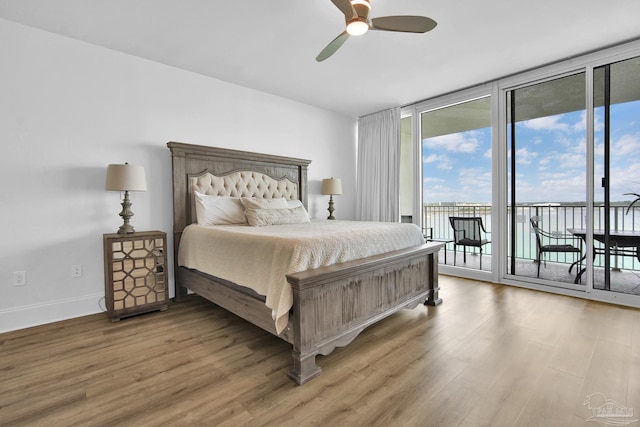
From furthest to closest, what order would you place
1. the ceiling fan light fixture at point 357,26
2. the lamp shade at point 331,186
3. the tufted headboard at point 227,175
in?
the lamp shade at point 331,186
the tufted headboard at point 227,175
the ceiling fan light fixture at point 357,26

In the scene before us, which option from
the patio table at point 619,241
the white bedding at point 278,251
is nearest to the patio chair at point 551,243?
the patio table at point 619,241

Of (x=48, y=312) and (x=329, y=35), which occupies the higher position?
(x=329, y=35)

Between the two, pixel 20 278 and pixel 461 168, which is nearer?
pixel 20 278

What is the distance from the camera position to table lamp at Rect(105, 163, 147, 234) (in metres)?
2.71

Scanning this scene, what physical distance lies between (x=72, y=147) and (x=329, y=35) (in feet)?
8.86

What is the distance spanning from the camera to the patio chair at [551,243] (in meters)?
3.64

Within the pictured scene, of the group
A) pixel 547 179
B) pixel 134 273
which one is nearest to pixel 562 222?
pixel 547 179

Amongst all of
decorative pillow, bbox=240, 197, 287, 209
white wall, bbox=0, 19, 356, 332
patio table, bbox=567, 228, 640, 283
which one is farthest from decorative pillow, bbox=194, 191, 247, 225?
patio table, bbox=567, 228, 640, 283

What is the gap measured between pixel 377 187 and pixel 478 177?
5.29ft

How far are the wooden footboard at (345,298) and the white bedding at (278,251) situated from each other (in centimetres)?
8

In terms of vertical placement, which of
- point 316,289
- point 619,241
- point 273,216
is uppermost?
point 273,216

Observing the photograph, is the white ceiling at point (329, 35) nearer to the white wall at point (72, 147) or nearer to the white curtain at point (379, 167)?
the white wall at point (72, 147)

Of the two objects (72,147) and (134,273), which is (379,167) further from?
(72,147)

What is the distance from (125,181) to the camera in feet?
8.91
